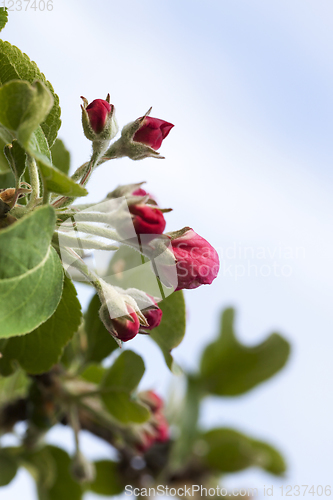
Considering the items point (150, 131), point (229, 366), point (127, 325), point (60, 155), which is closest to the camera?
point (127, 325)

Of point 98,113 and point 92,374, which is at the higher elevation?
point 98,113

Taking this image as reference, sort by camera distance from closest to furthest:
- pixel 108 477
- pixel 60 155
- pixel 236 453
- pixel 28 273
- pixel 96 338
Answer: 1. pixel 28 273
2. pixel 60 155
3. pixel 96 338
4. pixel 108 477
5. pixel 236 453

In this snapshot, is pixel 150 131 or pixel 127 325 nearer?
pixel 127 325

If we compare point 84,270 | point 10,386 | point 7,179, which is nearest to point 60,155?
point 7,179

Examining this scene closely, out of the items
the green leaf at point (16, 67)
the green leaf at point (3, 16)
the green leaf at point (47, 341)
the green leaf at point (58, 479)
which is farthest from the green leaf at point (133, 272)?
the green leaf at point (58, 479)

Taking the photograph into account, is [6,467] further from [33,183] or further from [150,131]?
[150,131]

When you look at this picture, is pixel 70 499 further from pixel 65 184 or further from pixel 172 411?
pixel 65 184
